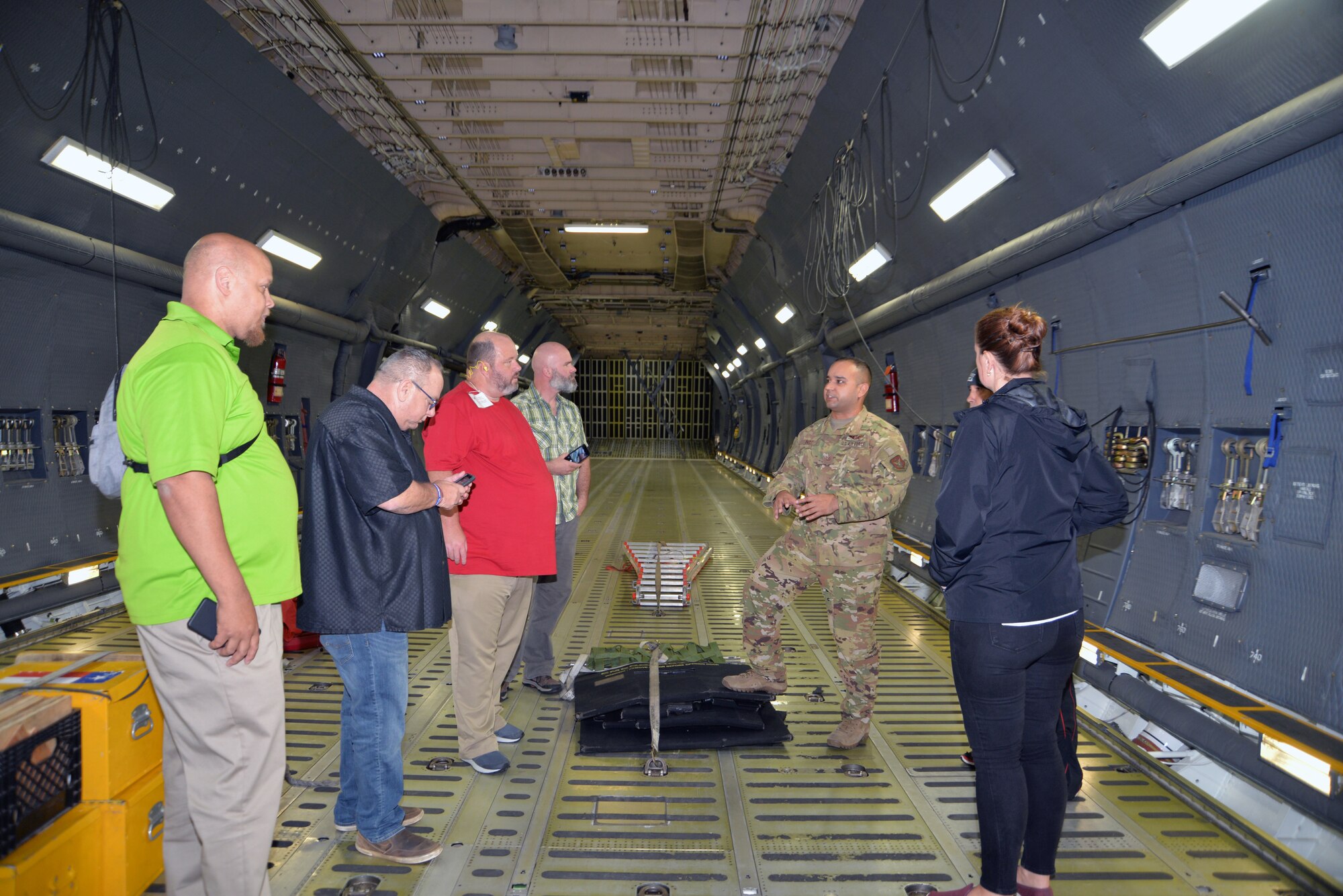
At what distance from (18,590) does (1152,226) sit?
26.4 ft

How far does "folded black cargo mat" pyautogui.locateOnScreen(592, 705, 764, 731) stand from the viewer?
4.03 meters

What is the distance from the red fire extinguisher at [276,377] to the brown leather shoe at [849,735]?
8818 mm

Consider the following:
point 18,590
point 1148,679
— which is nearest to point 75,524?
point 18,590

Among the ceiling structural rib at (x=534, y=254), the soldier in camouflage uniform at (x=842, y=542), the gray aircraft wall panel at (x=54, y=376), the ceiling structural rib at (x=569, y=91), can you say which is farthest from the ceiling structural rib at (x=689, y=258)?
the soldier in camouflage uniform at (x=842, y=542)

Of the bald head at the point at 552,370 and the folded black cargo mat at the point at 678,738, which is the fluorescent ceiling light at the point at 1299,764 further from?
the bald head at the point at 552,370

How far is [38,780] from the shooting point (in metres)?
2.28

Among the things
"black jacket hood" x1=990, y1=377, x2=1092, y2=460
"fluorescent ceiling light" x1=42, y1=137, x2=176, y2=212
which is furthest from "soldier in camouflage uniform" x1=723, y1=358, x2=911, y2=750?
"fluorescent ceiling light" x1=42, y1=137, x2=176, y2=212

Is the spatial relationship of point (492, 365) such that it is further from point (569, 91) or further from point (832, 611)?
point (569, 91)

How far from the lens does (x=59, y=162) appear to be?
550cm

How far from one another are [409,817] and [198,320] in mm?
2114

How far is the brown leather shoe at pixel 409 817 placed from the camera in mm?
3111

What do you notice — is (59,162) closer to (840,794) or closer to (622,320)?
(840,794)

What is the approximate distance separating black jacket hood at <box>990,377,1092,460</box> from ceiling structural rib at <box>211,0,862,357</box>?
190 inches

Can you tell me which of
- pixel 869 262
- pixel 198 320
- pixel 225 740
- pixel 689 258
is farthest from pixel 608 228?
pixel 225 740
